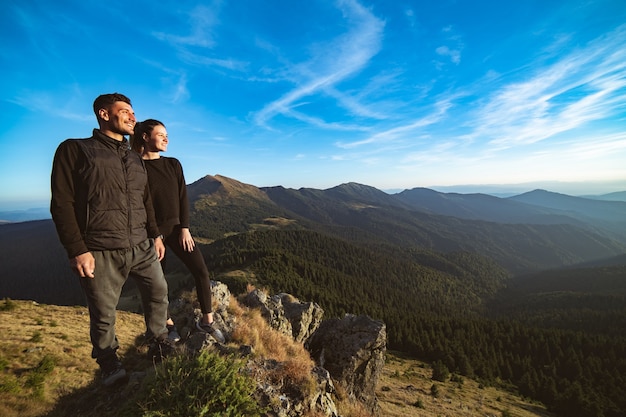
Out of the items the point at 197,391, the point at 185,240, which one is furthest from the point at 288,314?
the point at 197,391

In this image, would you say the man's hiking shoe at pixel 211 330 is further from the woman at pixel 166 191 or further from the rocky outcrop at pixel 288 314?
the rocky outcrop at pixel 288 314

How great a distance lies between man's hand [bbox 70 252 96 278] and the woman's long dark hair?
112 inches

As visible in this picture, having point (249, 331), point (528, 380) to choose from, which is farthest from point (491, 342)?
point (249, 331)

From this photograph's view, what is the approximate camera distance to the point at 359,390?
45.4 ft

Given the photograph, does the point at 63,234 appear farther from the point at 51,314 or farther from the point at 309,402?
the point at 51,314

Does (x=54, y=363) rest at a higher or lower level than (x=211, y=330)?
lower

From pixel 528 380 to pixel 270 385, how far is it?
122 meters

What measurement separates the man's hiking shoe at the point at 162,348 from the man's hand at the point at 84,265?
2330 millimetres

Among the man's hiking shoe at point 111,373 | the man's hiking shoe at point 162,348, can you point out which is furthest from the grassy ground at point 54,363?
the man's hiking shoe at point 162,348

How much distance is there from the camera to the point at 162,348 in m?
5.80

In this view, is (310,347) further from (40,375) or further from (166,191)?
(166,191)

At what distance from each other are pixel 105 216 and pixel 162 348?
3.12 metres

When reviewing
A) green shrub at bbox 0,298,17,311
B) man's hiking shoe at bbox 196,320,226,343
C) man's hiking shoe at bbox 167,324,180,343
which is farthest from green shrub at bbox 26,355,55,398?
green shrub at bbox 0,298,17,311

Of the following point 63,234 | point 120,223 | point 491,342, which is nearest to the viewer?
point 63,234
